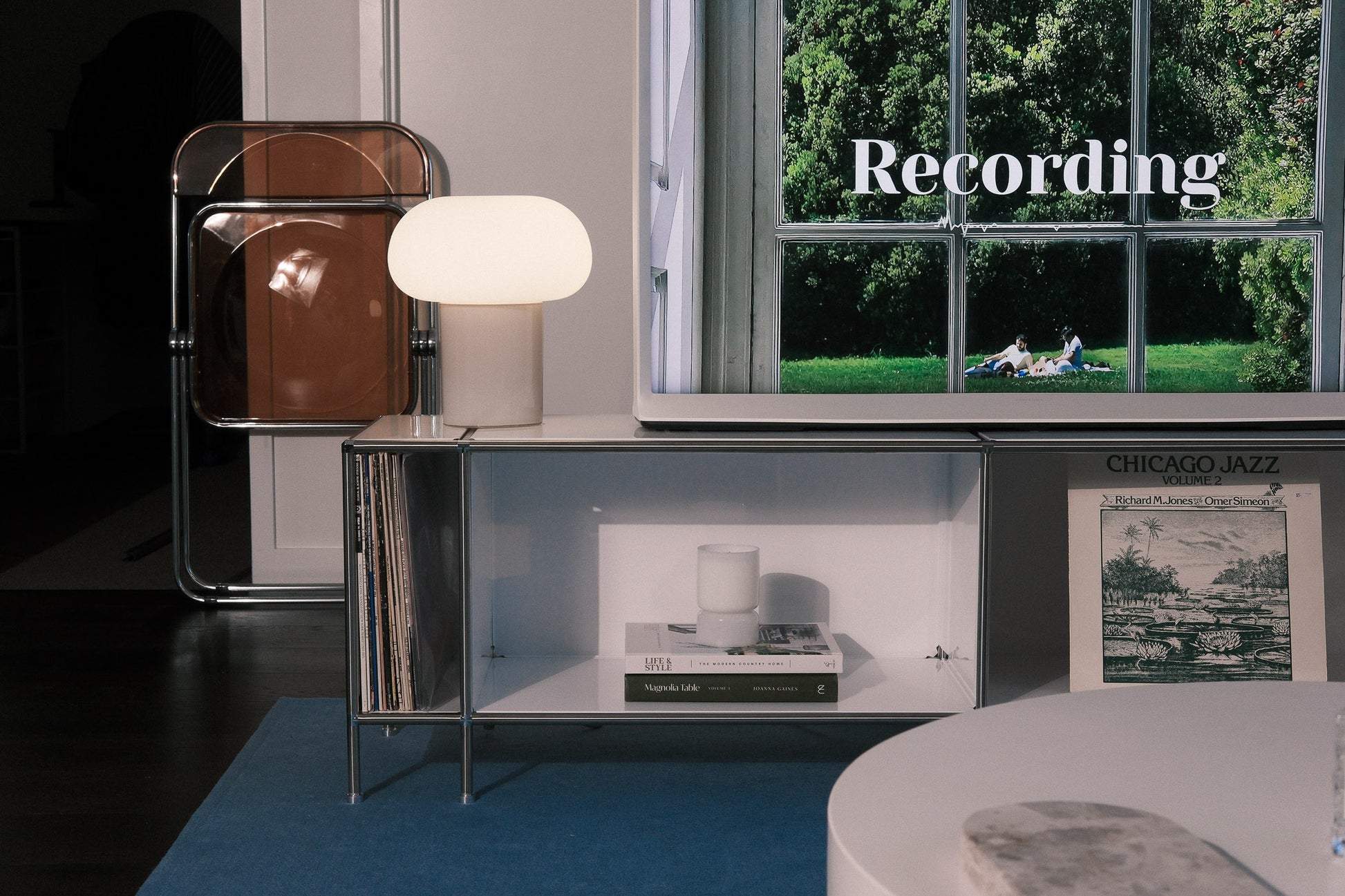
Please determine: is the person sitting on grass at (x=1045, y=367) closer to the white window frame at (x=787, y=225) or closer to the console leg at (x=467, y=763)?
the white window frame at (x=787, y=225)

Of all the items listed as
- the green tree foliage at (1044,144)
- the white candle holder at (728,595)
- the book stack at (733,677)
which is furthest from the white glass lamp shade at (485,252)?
the book stack at (733,677)

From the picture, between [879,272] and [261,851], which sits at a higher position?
[879,272]

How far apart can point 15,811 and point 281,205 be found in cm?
168

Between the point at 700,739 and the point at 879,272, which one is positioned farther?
the point at 700,739

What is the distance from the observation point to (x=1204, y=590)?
6.90ft

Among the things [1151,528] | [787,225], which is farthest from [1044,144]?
[1151,528]

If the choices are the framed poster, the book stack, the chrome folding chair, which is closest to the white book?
the book stack

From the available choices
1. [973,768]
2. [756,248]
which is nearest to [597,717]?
[756,248]

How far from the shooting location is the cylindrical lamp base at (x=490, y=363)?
2.07m

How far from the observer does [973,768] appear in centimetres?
92

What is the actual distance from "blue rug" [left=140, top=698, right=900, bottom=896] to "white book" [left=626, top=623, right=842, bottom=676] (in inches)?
8.7

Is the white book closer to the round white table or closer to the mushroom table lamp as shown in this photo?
the mushroom table lamp

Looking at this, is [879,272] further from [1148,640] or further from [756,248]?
[1148,640]

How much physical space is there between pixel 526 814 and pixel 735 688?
0.39 metres
